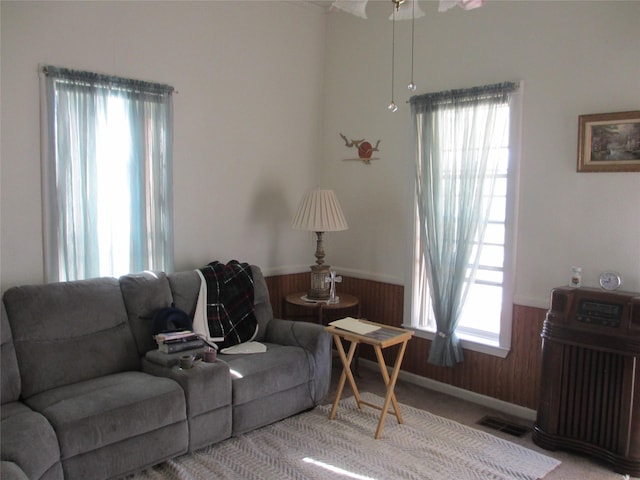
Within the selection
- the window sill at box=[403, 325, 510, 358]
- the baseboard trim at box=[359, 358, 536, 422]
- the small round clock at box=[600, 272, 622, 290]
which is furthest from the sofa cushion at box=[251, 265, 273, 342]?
the small round clock at box=[600, 272, 622, 290]

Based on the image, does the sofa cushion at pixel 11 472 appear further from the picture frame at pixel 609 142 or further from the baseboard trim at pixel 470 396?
the picture frame at pixel 609 142

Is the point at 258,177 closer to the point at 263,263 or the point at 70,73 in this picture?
the point at 263,263

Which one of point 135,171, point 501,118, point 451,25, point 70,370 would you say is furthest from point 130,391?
point 451,25

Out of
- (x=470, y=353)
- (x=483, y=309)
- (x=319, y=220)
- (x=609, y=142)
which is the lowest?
(x=470, y=353)

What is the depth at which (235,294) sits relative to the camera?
146 inches

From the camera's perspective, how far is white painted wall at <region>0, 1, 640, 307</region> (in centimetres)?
308

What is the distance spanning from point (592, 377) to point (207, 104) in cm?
311

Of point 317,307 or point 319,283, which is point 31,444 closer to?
point 317,307

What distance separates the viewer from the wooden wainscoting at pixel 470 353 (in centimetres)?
348

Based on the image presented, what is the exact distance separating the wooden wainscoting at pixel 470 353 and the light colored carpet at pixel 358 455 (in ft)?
1.56

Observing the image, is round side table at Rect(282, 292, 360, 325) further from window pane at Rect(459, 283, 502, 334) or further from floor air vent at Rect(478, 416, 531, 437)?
floor air vent at Rect(478, 416, 531, 437)

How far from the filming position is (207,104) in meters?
3.93

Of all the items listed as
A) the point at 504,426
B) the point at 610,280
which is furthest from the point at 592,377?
the point at 504,426

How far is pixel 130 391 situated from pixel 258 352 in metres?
0.93
